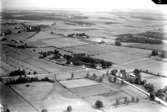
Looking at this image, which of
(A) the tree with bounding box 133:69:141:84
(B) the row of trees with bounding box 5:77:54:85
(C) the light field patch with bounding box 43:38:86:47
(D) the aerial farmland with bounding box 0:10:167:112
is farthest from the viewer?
(C) the light field patch with bounding box 43:38:86:47

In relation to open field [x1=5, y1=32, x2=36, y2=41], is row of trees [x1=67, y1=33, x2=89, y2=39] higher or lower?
lower

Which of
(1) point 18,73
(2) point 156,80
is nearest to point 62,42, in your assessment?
(1) point 18,73

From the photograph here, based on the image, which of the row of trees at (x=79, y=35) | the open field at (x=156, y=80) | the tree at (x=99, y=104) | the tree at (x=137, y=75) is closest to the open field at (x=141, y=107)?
the tree at (x=99, y=104)

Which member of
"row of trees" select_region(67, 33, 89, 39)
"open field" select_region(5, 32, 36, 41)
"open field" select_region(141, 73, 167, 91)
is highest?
"open field" select_region(5, 32, 36, 41)

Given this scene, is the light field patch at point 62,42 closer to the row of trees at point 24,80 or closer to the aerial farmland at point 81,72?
the aerial farmland at point 81,72

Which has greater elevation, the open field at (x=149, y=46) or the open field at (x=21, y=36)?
the open field at (x=21, y=36)

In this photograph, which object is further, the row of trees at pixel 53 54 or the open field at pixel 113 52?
the open field at pixel 113 52

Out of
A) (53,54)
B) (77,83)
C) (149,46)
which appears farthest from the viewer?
(149,46)

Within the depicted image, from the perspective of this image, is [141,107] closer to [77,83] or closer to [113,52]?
[77,83]

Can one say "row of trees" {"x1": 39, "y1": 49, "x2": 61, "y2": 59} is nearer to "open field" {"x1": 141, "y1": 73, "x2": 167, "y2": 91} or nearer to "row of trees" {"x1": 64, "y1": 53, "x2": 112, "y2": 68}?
"row of trees" {"x1": 64, "y1": 53, "x2": 112, "y2": 68}

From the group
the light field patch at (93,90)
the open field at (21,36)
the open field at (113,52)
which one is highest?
the open field at (21,36)

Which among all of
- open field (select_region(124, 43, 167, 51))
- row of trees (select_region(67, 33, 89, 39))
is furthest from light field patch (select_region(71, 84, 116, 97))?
row of trees (select_region(67, 33, 89, 39))
